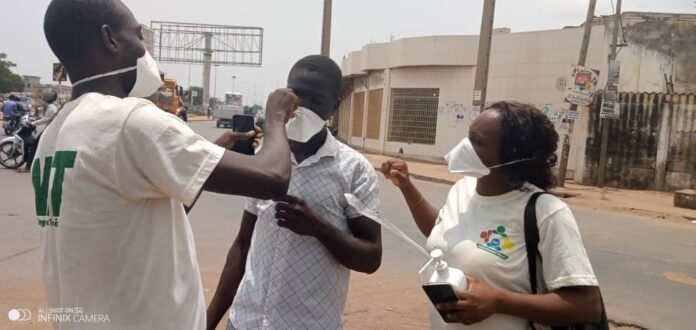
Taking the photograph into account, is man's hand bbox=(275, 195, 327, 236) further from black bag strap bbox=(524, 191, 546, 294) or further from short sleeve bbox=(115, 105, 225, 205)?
black bag strap bbox=(524, 191, 546, 294)

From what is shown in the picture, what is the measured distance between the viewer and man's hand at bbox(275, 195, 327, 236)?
178 centimetres

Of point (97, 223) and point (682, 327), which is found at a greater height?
point (97, 223)

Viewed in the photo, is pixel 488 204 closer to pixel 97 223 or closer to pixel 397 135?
pixel 97 223

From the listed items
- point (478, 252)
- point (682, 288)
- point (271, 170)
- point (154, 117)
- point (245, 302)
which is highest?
point (154, 117)

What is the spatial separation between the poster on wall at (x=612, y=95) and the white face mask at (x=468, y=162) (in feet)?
47.5

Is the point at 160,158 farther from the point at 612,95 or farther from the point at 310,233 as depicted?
the point at 612,95

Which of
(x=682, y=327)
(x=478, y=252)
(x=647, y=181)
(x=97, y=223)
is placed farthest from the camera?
(x=647, y=181)

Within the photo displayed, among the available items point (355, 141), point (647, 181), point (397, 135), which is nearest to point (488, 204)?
point (647, 181)

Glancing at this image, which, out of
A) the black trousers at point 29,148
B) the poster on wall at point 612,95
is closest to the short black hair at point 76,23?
the black trousers at point 29,148

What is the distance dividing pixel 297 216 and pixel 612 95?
606 inches

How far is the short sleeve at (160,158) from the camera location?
4.16 feet

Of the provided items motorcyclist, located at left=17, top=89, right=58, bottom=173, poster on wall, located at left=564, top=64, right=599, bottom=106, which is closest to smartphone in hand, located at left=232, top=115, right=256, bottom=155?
motorcyclist, located at left=17, top=89, right=58, bottom=173

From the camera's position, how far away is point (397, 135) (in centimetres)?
2258

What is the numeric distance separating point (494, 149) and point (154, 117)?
1158 mm
